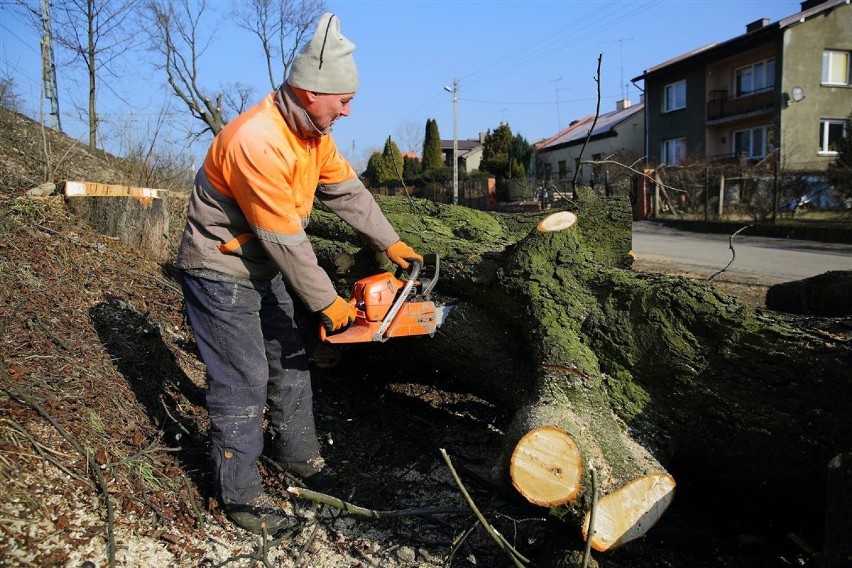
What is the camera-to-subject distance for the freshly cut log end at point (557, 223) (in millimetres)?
2994

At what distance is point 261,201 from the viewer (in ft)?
7.72

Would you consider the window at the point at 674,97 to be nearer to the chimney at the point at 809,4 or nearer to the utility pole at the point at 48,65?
the chimney at the point at 809,4

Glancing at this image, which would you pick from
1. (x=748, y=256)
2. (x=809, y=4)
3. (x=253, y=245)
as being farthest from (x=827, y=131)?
(x=253, y=245)

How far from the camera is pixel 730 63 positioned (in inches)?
988

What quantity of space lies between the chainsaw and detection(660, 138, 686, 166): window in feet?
87.6

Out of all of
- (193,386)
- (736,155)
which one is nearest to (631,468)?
(193,386)

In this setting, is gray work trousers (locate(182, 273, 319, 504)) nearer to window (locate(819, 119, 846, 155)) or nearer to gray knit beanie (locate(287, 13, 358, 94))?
gray knit beanie (locate(287, 13, 358, 94))

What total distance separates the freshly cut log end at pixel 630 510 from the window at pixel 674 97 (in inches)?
1103

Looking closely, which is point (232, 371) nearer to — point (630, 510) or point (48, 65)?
point (630, 510)

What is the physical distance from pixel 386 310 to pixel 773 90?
2459 centimetres

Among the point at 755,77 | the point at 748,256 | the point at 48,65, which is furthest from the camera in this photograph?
the point at 755,77

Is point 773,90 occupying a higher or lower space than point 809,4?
lower

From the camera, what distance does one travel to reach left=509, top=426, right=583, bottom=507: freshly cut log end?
204 centimetres

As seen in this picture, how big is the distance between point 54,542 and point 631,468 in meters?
2.05
